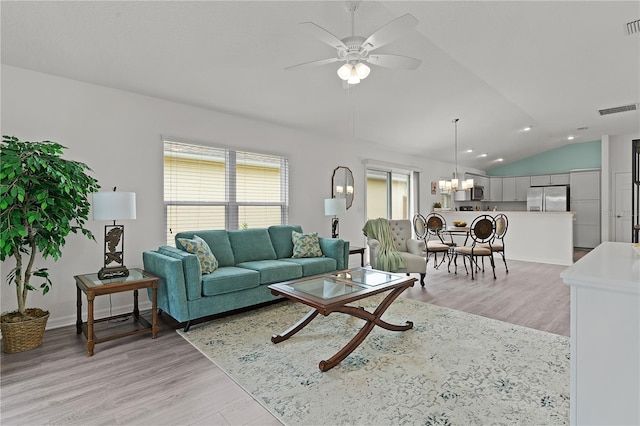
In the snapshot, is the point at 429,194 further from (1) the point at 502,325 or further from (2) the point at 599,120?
(1) the point at 502,325

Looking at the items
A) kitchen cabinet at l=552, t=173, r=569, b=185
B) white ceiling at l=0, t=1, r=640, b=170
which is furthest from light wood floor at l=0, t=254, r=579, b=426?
kitchen cabinet at l=552, t=173, r=569, b=185

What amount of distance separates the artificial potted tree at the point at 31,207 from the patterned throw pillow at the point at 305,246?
2.55 metres

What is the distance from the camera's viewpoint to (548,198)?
937cm

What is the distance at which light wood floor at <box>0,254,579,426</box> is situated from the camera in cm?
190

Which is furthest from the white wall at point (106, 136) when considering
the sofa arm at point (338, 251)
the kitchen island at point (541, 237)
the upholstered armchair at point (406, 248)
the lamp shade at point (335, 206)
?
the kitchen island at point (541, 237)

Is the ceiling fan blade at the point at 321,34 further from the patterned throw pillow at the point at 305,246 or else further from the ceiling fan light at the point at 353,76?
the patterned throw pillow at the point at 305,246

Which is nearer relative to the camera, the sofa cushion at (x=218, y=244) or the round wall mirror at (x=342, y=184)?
the sofa cushion at (x=218, y=244)

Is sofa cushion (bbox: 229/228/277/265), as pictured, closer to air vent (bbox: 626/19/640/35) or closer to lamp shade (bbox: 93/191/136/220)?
lamp shade (bbox: 93/191/136/220)

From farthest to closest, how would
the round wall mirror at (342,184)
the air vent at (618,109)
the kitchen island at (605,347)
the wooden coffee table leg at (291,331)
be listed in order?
the round wall mirror at (342,184)
the air vent at (618,109)
the wooden coffee table leg at (291,331)
the kitchen island at (605,347)

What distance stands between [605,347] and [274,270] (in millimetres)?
3170

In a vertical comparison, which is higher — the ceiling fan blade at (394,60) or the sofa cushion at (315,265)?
the ceiling fan blade at (394,60)

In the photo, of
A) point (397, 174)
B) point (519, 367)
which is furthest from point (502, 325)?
point (397, 174)

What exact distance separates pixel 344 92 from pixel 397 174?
11.8ft

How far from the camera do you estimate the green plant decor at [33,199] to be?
8.09 feet
